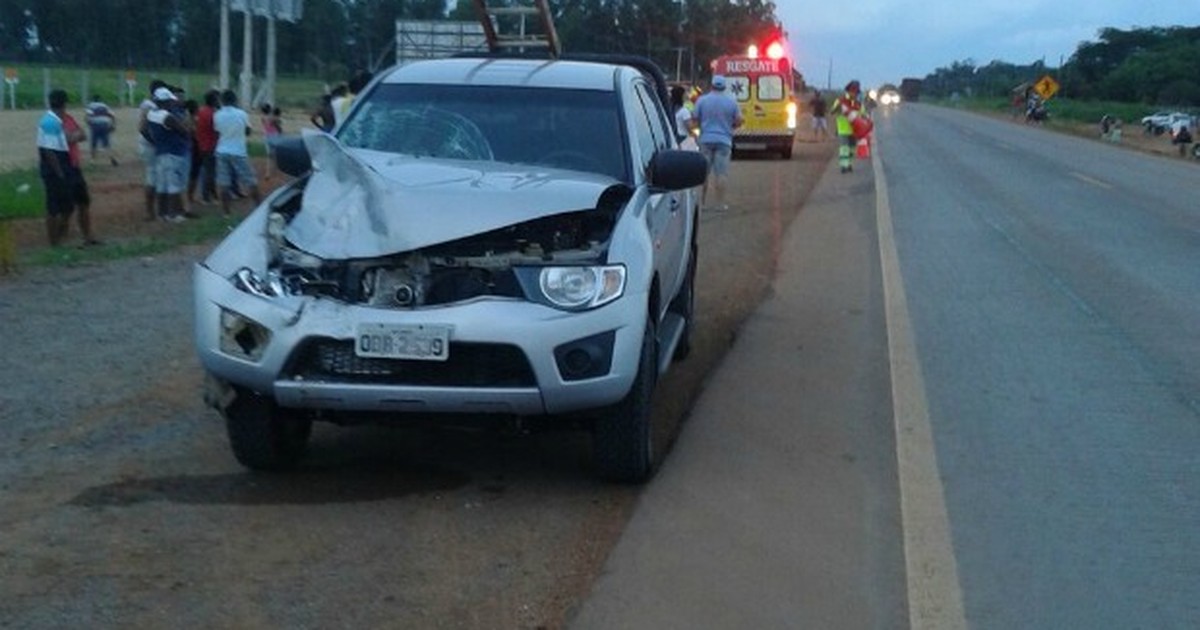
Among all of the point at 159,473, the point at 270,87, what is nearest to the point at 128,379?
the point at 159,473

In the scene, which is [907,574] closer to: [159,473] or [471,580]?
[471,580]

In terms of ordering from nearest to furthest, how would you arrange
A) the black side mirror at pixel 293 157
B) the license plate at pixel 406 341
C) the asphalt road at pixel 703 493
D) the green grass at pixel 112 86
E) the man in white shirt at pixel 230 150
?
1. the asphalt road at pixel 703 493
2. the license plate at pixel 406 341
3. the black side mirror at pixel 293 157
4. the man in white shirt at pixel 230 150
5. the green grass at pixel 112 86

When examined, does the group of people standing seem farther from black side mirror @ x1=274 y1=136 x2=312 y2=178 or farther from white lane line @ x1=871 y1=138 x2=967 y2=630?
black side mirror @ x1=274 y1=136 x2=312 y2=178

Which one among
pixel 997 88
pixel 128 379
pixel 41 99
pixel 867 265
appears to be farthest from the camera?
pixel 997 88

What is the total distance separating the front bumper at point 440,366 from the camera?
6.28 metres

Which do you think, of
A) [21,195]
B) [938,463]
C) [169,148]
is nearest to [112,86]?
[21,195]

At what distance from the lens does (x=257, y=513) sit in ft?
21.1

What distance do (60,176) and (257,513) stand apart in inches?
437

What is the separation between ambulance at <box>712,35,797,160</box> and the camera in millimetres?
37562

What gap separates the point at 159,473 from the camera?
6902mm

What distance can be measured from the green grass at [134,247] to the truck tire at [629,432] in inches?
350

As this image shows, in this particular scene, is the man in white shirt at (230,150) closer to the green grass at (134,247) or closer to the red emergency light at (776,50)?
the green grass at (134,247)

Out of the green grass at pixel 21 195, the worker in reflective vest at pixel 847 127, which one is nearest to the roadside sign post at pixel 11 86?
the green grass at pixel 21 195

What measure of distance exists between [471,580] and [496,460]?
5.98 feet
